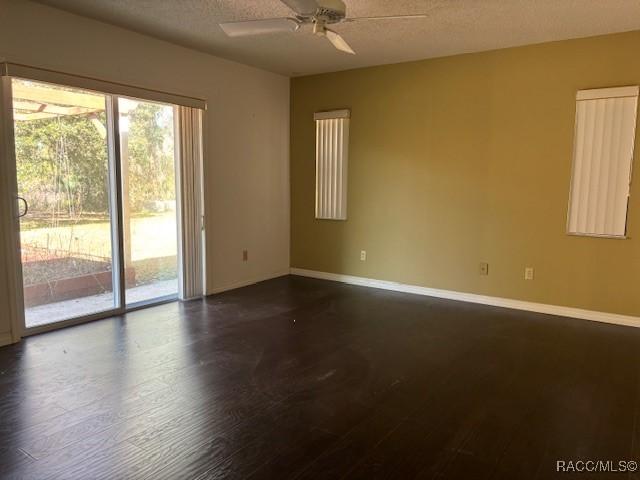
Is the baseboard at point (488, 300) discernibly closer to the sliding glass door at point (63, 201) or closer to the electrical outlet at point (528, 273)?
the electrical outlet at point (528, 273)

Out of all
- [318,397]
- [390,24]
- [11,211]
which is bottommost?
[318,397]

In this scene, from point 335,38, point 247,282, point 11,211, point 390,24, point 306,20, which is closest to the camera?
point 306,20

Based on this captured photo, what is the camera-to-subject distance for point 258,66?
5.32 metres

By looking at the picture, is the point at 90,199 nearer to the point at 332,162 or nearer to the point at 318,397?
the point at 318,397

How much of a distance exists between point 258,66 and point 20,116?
2.66m

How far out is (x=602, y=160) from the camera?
408cm

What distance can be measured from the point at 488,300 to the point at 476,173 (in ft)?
4.39

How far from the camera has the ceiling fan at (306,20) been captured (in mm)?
2723

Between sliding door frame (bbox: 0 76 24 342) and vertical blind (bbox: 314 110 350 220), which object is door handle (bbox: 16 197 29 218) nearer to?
sliding door frame (bbox: 0 76 24 342)

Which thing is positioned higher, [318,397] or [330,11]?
[330,11]

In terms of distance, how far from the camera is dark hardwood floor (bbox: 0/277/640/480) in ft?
6.89

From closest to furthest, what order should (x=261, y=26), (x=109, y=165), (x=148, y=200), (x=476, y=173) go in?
(x=261, y=26), (x=109, y=165), (x=148, y=200), (x=476, y=173)

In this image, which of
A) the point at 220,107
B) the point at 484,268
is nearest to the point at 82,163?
the point at 220,107

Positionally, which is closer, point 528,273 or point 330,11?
point 330,11
